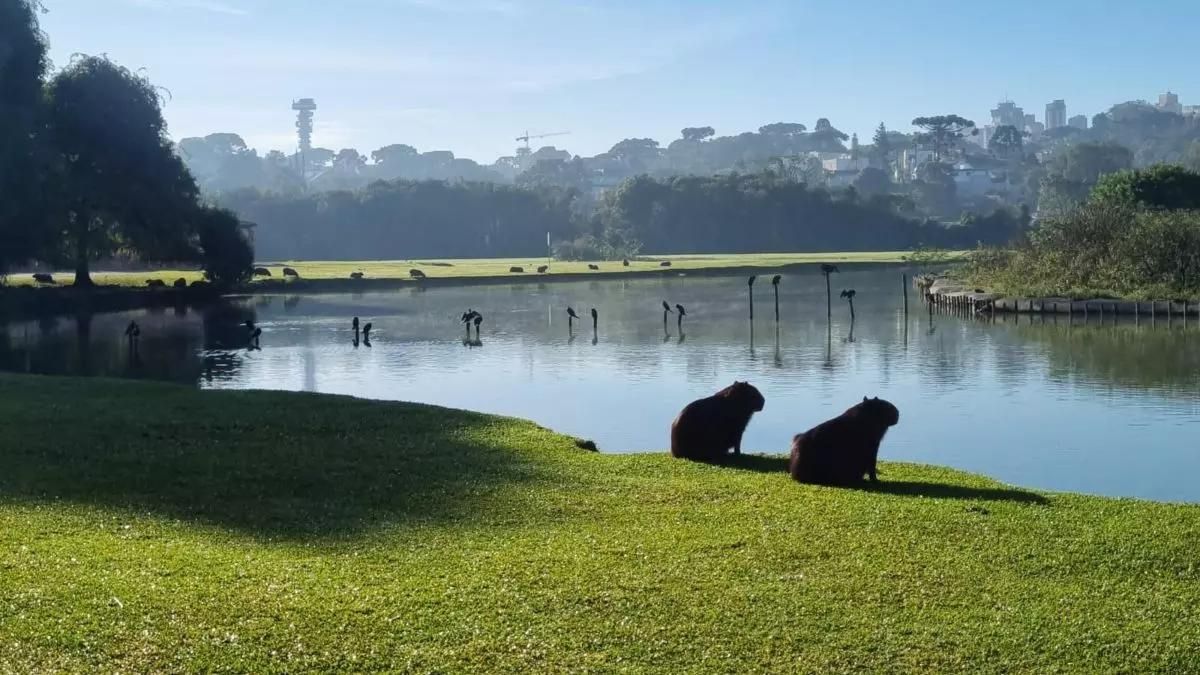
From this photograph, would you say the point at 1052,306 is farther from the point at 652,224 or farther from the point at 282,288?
the point at 652,224

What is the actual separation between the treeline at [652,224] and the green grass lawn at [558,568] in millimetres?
114411

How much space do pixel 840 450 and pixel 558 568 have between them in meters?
4.64

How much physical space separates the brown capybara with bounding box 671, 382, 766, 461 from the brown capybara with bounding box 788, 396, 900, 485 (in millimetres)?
1661

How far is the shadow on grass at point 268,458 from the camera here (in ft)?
37.0

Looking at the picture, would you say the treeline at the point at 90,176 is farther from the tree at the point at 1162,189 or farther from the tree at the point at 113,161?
the tree at the point at 1162,189

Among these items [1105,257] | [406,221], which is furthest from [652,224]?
[1105,257]

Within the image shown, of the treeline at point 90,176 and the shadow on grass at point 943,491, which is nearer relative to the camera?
the shadow on grass at point 943,491

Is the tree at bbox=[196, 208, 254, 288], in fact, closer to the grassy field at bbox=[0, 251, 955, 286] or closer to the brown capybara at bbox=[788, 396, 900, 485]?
the grassy field at bbox=[0, 251, 955, 286]

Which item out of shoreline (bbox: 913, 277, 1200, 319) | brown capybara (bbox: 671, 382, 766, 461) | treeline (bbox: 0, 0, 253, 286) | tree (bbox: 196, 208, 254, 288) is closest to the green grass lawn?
brown capybara (bbox: 671, 382, 766, 461)

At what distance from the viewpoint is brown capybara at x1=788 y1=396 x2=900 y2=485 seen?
12758 millimetres

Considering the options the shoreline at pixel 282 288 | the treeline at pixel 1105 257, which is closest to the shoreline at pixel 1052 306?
the treeline at pixel 1105 257

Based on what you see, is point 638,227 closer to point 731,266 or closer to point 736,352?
point 731,266

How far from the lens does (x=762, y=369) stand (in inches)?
1232

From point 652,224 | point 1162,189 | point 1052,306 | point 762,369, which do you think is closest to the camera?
point 762,369
